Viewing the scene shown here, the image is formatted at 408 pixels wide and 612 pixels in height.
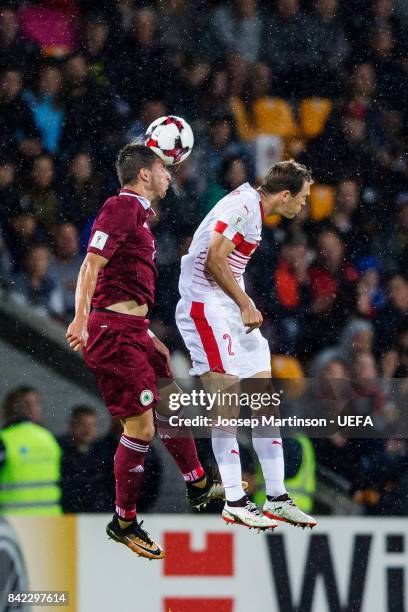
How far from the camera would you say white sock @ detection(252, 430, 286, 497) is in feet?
16.5

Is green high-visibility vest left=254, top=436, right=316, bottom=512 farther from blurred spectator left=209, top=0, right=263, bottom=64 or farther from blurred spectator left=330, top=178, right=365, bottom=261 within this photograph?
blurred spectator left=209, top=0, right=263, bottom=64

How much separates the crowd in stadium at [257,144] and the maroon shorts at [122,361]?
0.70 meters

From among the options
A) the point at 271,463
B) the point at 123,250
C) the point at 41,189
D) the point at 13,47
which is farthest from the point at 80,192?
the point at 271,463

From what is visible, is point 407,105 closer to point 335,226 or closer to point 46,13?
point 335,226

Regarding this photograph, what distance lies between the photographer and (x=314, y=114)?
5590 millimetres

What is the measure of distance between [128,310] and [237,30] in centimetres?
166

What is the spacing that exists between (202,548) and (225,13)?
96.8 inches

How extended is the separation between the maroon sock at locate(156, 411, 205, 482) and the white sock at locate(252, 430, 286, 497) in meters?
0.26

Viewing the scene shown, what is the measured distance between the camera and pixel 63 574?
5352 millimetres

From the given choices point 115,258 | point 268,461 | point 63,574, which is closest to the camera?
point 115,258

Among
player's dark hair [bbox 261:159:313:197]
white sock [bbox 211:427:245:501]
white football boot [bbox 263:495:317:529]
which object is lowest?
white football boot [bbox 263:495:317:529]

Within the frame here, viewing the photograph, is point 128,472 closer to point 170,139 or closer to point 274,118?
point 170,139

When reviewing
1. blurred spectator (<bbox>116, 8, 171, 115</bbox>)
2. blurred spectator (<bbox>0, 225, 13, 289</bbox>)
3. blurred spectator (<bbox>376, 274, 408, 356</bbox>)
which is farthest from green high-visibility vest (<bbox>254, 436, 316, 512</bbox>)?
blurred spectator (<bbox>116, 8, 171, 115</bbox>)

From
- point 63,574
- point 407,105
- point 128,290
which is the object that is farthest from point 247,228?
point 63,574
